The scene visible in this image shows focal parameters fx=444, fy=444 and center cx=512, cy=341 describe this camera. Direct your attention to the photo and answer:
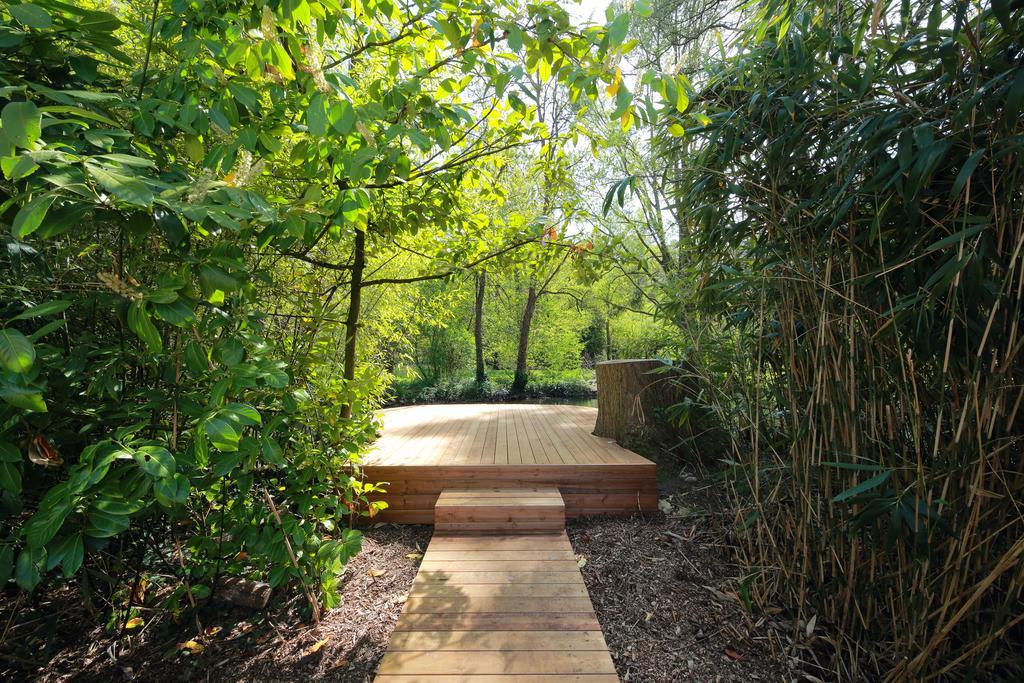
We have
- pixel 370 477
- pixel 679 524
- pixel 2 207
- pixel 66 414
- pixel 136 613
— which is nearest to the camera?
pixel 2 207

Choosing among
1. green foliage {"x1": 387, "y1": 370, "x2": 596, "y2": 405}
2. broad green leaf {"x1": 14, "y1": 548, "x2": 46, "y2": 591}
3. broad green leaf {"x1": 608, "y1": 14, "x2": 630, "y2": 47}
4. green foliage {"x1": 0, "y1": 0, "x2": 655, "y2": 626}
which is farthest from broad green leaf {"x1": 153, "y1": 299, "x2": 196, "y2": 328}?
green foliage {"x1": 387, "y1": 370, "x2": 596, "y2": 405}

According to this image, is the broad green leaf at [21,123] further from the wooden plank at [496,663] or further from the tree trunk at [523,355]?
the tree trunk at [523,355]

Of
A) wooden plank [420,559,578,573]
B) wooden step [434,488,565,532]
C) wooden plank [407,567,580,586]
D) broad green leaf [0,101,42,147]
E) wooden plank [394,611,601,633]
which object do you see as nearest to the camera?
broad green leaf [0,101,42,147]

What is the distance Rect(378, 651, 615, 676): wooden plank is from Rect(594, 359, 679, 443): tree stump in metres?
1.84

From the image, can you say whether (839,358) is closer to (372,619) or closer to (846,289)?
(846,289)

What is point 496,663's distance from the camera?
1495 millimetres

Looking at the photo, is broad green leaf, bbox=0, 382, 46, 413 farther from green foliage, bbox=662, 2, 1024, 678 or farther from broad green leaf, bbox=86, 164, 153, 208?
green foliage, bbox=662, 2, 1024, 678

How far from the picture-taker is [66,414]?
4.07 feet

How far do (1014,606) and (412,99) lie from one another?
2.41 m

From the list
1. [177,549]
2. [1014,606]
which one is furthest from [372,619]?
[1014,606]

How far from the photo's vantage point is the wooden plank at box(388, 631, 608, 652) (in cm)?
157

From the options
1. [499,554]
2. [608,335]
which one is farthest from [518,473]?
[608,335]

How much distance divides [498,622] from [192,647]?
1163 millimetres

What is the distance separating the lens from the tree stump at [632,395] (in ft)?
10.6
